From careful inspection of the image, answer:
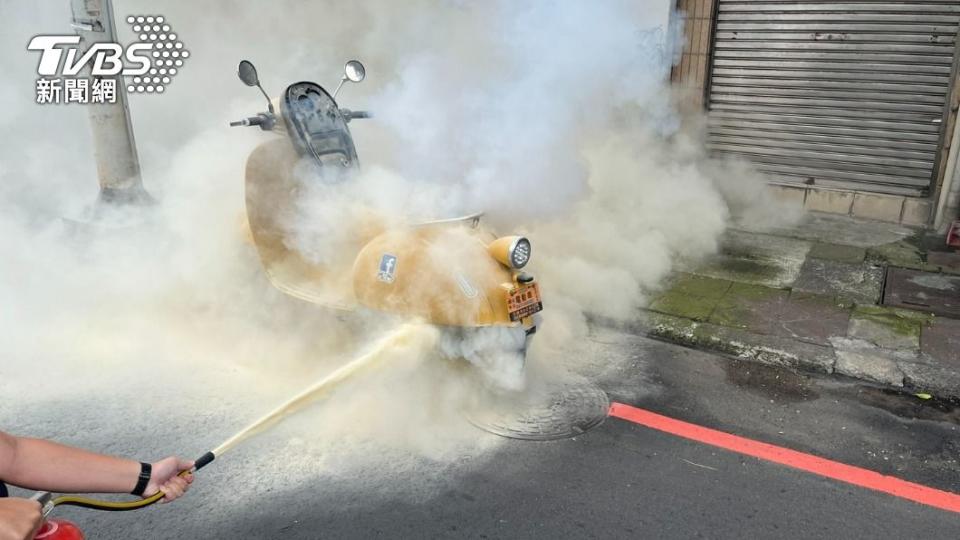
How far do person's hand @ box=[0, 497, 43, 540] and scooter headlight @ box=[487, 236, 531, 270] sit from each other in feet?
7.92

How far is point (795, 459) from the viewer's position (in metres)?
3.38

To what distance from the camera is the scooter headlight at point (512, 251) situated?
11.5 ft

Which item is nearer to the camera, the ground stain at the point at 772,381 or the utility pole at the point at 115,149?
the ground stain at the point at 772,381

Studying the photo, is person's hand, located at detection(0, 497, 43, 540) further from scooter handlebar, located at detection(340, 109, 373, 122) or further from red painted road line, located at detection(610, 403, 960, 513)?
scooter handlebar, located at detection(340, 109, 373, 122)

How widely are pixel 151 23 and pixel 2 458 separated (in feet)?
28.1

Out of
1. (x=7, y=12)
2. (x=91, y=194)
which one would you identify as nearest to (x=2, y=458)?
(x=91, y=194)

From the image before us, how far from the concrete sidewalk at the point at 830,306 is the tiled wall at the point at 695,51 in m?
1.96

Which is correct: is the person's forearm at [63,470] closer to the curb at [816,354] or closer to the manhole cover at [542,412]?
the manhole cover at [542,412]

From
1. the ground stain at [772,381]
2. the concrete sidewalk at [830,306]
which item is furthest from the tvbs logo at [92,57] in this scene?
the ground stain at [772,381]

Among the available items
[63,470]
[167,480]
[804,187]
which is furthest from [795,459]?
[804,187]

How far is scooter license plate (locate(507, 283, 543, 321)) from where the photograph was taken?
135 inches

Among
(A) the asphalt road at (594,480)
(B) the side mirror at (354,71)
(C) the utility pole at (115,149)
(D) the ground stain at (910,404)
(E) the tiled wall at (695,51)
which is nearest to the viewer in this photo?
(A) the asphalt road at (594,480)

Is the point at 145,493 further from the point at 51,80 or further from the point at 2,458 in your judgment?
the point at 51,80

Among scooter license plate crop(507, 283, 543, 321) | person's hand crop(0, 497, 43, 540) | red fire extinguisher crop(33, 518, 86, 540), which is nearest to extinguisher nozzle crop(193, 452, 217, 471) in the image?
red fire extinguisher crop(33, 518, 86, 540)
